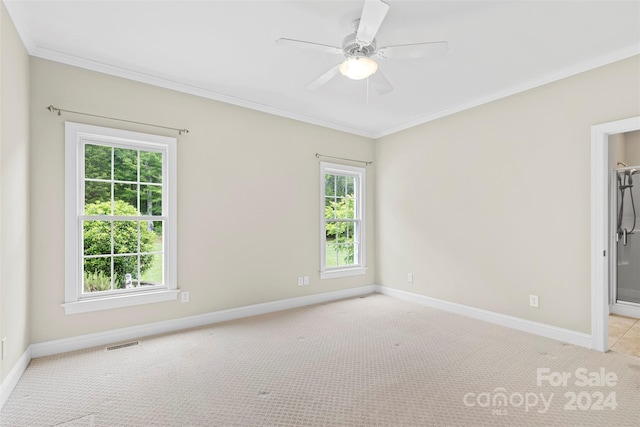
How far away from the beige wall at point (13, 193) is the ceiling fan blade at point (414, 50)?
98.9 inches

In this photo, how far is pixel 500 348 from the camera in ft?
9.75

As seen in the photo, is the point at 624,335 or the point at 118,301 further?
the point at 624,335

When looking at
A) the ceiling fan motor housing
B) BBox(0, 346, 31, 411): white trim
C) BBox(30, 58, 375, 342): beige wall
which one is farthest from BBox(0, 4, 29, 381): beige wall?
the ceiling fan motor housing

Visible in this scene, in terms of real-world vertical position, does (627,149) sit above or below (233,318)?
above

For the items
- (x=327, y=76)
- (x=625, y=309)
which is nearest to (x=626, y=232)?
(x=625, y=309)

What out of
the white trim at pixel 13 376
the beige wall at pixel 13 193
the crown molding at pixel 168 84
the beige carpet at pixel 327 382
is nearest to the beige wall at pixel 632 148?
the beige carpet at pixel 327 382

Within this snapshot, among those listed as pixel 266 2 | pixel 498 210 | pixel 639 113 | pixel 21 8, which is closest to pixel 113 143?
pixel 21 8

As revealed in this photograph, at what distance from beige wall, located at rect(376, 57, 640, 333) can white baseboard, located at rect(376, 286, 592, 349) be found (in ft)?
0.20

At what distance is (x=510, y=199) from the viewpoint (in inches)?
140

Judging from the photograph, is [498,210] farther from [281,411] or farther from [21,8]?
[21,8]

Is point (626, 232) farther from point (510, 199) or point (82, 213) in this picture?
point (82, 213)

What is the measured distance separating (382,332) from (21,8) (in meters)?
3.99

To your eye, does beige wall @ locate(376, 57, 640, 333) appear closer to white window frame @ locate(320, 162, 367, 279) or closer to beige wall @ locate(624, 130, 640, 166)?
white window frame @ locate(320, 162, 367, 279)

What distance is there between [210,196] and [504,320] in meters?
3.56
